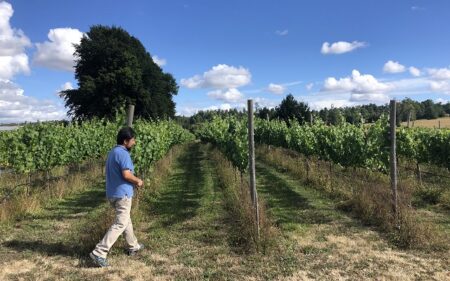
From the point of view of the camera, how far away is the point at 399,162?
631 inches

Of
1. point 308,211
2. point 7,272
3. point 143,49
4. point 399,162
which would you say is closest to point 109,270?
point 7,272

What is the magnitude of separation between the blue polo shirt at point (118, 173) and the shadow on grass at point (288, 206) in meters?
3.34

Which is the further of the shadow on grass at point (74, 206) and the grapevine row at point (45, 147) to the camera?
the grapevine row at point (45, 147)

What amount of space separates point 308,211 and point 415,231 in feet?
9.17

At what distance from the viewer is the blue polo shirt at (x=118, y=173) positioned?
5.82m

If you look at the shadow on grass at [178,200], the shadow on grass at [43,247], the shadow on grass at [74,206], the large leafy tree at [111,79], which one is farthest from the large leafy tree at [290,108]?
the shadow on grass at [43,247]

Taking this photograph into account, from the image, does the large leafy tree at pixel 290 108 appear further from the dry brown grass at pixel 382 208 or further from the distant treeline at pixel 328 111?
the dry brown grass at pixel 382 208

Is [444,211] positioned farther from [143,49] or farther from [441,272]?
[143,49]

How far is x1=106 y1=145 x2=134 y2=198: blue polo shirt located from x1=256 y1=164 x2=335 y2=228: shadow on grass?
334 centimetres

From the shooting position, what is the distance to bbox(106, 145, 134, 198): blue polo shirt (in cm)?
582

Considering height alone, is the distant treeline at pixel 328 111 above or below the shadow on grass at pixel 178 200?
above

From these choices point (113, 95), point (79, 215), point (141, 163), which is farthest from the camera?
point (113, 95)

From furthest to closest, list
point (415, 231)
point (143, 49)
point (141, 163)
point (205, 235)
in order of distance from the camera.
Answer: point (143, 49) < point (141, 163) < point (205, 235) < point (415, 231)

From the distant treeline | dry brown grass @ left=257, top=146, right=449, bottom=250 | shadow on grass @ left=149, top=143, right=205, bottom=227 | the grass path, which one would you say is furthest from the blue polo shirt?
the distant treeline
